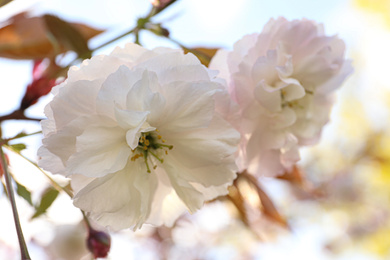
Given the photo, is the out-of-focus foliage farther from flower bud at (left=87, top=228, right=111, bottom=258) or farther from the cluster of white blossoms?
flower bud at (left=87, top=228, right=111, bottom=258)

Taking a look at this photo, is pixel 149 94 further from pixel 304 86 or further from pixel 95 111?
pixel 304 86

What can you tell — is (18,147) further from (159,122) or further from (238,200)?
(238,200)

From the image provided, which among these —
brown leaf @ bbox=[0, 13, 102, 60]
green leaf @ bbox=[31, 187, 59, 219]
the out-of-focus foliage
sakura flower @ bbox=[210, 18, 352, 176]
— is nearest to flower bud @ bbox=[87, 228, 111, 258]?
green leaf @ bbox=[31, 187, 59, 219]

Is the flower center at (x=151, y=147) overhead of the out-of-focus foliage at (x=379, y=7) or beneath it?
overhead

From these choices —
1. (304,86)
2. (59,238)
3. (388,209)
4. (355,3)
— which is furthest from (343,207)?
(304,86)

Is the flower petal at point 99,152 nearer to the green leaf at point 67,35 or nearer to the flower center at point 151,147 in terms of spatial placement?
the flower center at point 151,147

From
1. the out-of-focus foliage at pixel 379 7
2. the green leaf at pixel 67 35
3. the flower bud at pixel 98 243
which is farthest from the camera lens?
the out-of-focus foliage at pixel 379 7

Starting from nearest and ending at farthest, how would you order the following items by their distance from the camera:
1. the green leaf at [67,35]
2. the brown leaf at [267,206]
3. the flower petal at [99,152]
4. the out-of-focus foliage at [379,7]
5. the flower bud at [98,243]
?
the flower petal at [99,152] < the flower bud at [98,243] < the green leaf at [67,35] < the brown leaf at [267,206] < the out-of-focus foliage at [379,7]

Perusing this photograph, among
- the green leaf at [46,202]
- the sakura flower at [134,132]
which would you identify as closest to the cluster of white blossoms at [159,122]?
the sakura flower at [134,132]
